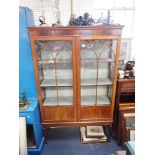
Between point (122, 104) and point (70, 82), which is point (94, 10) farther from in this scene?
point (122, 104)

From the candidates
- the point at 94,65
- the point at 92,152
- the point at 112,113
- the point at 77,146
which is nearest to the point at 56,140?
the point at 77,146

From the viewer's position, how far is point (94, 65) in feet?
7.72

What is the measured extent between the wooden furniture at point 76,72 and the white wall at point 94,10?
1.76ft

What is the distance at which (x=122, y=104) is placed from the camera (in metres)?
2.39

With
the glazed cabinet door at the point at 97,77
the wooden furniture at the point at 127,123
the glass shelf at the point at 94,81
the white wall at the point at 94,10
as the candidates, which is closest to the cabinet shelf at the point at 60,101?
the glazed cabinet door at the point at 97,77

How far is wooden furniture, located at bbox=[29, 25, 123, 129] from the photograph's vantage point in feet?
6.79

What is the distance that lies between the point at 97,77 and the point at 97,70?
101 mm

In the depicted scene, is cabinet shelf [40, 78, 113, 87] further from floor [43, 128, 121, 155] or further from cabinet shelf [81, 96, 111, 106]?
floor [43, 128, 121, 155]

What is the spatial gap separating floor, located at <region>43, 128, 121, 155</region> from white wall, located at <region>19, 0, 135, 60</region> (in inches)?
56.7

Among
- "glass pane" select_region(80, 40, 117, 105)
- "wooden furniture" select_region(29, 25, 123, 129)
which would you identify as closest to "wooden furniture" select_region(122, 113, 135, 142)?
"wooden furniture" select_region(29, 25, 123, 129)
